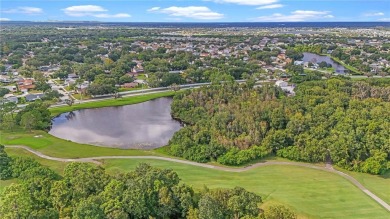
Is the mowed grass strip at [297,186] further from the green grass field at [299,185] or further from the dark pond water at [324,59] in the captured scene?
the dark pond water at [324,59]

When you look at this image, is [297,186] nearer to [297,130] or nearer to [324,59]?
[297,130]

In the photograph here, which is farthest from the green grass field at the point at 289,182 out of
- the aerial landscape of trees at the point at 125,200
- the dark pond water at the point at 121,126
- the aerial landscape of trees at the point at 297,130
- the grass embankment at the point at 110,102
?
the grass embankment at the point at 110,102

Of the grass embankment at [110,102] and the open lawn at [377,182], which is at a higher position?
the grass embankment at [110,102]

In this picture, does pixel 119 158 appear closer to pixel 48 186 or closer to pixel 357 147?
pixel 48 186

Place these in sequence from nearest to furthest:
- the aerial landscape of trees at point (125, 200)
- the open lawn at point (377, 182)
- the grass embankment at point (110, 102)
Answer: the aerial landscape of trees at point (125, 200) < the open lawn at point (377, 182) < the grass embankment at point (110, 102)

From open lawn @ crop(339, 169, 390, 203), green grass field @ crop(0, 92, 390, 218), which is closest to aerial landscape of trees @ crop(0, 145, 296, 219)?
green grass field @ crop(0, 92, 390, 218)

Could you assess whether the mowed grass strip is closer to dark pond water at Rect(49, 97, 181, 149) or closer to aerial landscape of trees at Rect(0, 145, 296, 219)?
aerial landscape of trees at Rect(0, 145, 296, 219)

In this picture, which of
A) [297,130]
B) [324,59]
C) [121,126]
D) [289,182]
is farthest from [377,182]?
[324,59]
